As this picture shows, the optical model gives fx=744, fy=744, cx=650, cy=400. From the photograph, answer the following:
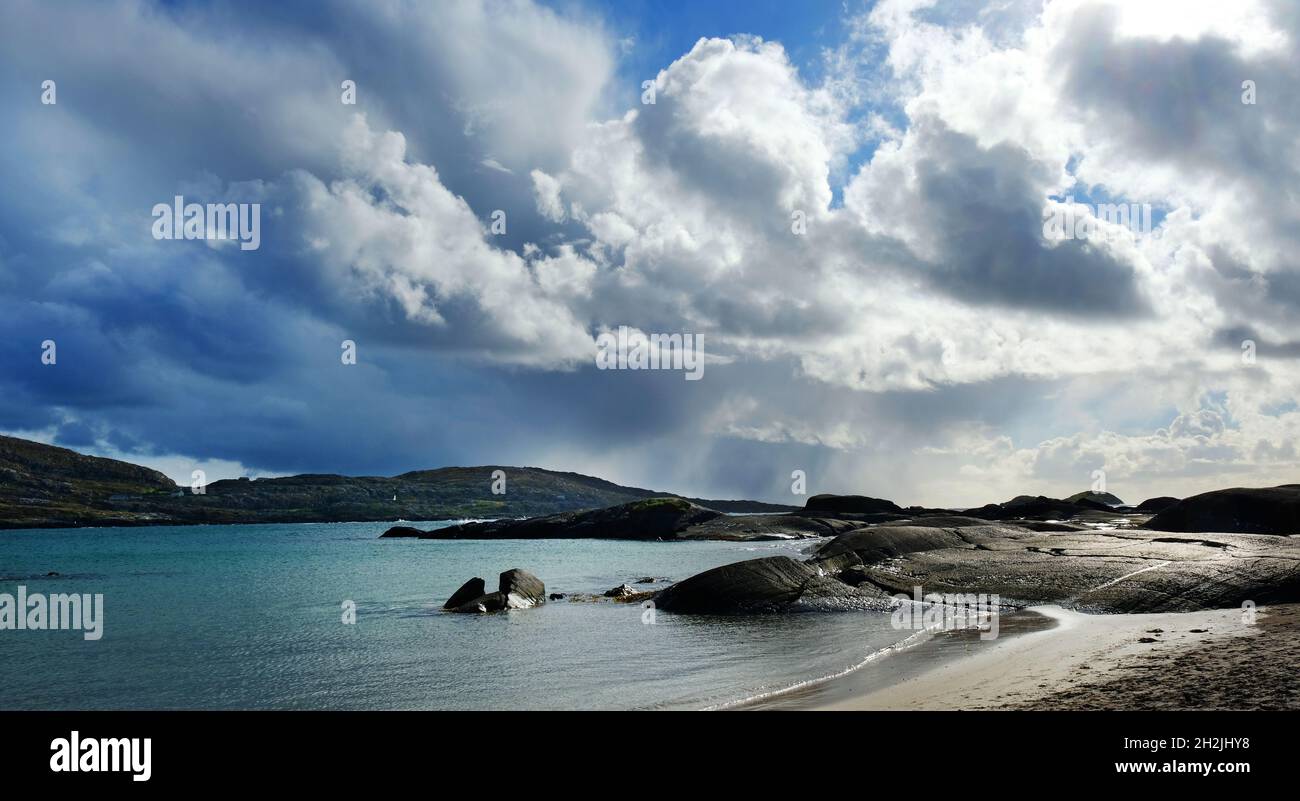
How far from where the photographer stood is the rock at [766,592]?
31.0 m

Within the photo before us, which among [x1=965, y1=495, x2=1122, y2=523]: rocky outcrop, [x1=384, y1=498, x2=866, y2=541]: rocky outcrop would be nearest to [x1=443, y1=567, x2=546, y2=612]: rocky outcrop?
[x1=965, y1=495, x2=1122, y2=523]: rocky outcrop

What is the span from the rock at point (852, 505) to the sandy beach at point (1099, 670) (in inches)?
5082

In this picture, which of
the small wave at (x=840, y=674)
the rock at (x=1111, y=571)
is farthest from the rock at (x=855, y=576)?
the small wave at (x=840, y=674)

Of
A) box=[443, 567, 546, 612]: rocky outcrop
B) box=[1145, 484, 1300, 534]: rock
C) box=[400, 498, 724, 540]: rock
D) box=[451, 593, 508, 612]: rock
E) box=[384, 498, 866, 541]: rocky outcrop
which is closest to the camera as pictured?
box=[451, 593, 508, 612]: rock

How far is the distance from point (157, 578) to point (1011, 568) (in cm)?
6162

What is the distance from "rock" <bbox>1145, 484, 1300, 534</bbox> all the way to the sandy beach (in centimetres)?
4031

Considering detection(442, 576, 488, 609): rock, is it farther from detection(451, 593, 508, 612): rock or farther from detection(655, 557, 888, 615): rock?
detection(655, 557, 888, 615): rock

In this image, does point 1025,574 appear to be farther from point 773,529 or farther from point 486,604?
point 773,529

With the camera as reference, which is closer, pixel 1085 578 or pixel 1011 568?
pixel 1085 578

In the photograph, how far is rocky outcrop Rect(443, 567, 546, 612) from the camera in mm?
35531
